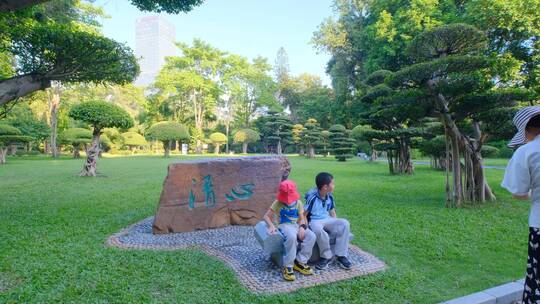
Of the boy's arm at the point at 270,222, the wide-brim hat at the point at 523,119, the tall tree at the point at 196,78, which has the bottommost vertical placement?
the boy's arm at the point at 270,222

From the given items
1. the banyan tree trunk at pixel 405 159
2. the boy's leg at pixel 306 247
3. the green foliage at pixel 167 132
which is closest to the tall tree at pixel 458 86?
the boy's leg at pixel 306 247

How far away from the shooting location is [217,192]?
568 cm

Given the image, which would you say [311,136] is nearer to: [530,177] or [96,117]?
[96,117]

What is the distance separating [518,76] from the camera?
10828mm

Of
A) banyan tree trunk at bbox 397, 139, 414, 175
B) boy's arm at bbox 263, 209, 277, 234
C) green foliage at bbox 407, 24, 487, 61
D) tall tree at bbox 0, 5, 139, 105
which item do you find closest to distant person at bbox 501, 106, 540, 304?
boy's arm at bbox 263, 209, 277, 234

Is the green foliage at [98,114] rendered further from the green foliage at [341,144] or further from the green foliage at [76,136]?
the green foliage at [341,144]

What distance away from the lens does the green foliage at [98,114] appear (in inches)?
493

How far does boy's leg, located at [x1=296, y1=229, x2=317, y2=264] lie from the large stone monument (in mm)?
2278

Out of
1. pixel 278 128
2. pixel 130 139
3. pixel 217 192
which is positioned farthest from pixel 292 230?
pixel 130 139

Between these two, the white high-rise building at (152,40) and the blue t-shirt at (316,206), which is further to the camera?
the white high-rise building at (152,40)

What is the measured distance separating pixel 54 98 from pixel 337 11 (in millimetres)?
22929

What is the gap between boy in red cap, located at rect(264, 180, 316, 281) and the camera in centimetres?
357

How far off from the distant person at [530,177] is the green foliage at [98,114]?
12903 millimetres

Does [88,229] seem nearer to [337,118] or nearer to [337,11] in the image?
[337,11]
